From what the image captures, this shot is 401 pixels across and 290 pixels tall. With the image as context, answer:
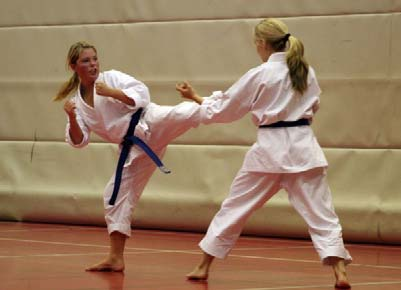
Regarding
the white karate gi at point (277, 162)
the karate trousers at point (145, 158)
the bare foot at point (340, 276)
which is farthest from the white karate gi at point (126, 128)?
the bare foot at point (340, 276)

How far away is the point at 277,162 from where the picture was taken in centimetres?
512

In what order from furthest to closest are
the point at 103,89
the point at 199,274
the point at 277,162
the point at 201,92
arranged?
the point at 201,92 < the point at 103,89 < the point at 199,274 < the point at 277,162

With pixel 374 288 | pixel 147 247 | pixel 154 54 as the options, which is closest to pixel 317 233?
pixel 374 288

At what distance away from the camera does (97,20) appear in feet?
29.0

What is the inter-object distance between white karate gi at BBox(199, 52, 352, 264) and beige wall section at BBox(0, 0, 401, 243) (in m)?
2.39

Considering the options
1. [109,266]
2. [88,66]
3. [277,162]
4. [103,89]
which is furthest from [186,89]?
[109,266]

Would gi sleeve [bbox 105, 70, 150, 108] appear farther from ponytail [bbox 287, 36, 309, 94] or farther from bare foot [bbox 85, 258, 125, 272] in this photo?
ponytail [bbox 287, 36, 309, 94]

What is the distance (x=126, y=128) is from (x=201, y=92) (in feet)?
8.27

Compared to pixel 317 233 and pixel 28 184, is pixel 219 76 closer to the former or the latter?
pixel 28 184

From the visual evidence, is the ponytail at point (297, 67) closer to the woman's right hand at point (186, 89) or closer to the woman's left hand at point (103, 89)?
the woman's right hand at point (186, 89)

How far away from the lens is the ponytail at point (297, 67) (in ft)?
16.8

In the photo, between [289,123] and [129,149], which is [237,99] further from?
[129,149]

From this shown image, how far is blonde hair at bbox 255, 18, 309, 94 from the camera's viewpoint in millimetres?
5145

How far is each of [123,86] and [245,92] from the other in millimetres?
926
